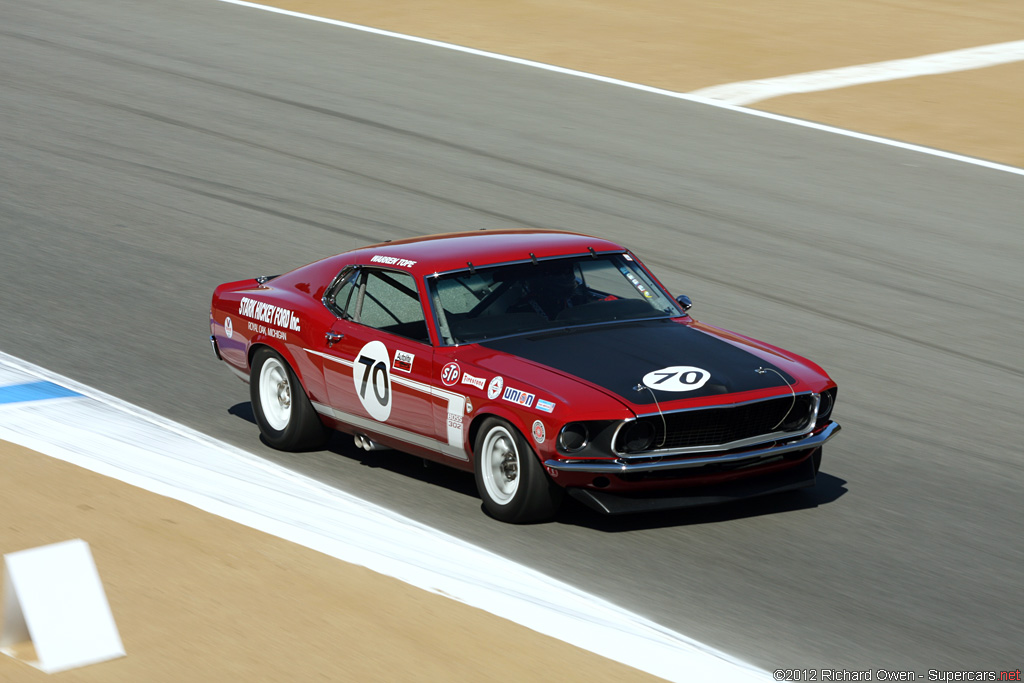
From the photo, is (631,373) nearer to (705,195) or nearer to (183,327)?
(183,327)

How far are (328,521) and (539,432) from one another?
3.82 ft

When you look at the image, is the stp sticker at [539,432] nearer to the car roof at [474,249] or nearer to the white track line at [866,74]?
the car roof at [474,249]

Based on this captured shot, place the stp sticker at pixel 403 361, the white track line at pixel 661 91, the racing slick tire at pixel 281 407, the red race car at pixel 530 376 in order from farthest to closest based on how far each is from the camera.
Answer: the white track line at pixel 661 91, the racing slick tire at pixel 281 407, the stp sticker at pixel 403 361, the red race car at pixel 530 376

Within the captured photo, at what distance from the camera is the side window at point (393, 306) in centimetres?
784

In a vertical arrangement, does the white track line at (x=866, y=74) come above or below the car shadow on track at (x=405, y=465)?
above

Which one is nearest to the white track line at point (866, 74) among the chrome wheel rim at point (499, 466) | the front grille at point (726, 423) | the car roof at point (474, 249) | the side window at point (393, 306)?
the car roof at point (474, 249)

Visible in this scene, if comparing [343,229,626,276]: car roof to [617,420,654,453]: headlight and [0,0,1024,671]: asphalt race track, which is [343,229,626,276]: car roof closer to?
[0,0,1024,671]: asphalt race track

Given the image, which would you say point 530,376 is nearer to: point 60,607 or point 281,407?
point 281,407

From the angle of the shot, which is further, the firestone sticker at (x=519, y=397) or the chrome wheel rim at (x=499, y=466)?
the chrome wheel rim at (x=499, y=466)

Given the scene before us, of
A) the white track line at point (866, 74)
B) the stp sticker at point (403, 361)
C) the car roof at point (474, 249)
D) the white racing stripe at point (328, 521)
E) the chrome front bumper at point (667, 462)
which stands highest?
the white track line at point (866, 74)

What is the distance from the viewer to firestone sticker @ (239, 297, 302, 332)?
855cm

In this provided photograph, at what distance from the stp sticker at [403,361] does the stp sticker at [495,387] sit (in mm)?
697

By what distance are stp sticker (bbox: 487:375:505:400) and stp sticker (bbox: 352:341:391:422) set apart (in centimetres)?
89

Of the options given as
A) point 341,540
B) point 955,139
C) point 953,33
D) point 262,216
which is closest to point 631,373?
point 341,540
